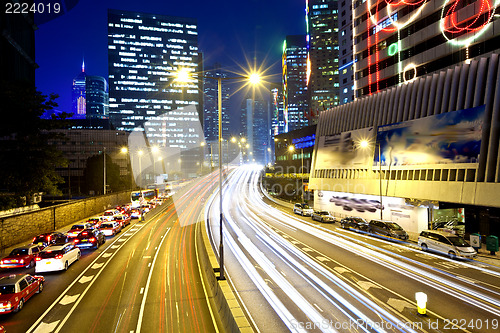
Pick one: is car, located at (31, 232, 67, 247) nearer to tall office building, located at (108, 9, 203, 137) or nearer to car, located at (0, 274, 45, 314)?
car, located at (0, 274, 45, 314)

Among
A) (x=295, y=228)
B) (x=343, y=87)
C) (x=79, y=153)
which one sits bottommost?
(x=295, y=228)

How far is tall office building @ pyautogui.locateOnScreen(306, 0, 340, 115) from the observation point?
185 meters

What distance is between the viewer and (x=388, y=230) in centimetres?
2981

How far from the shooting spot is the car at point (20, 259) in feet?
67.3

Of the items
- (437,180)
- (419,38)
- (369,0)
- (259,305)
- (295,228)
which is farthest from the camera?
(369,0)

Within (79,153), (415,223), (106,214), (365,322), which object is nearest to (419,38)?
(415,223)

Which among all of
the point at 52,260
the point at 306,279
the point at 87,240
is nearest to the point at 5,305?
the point at 52,260

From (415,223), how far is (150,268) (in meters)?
26.9

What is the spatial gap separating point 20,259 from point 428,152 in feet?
120

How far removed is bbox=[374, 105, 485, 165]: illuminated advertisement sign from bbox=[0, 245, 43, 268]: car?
35992 millimetres

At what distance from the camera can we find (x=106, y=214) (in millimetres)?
42625

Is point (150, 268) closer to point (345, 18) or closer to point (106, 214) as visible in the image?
point (106, 214)

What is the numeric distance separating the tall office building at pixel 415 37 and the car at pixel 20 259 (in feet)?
135

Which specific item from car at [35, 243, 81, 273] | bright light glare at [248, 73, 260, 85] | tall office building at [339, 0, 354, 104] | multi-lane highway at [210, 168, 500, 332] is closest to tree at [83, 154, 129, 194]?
multi-lane highway at [210, 168, 500, 332]
